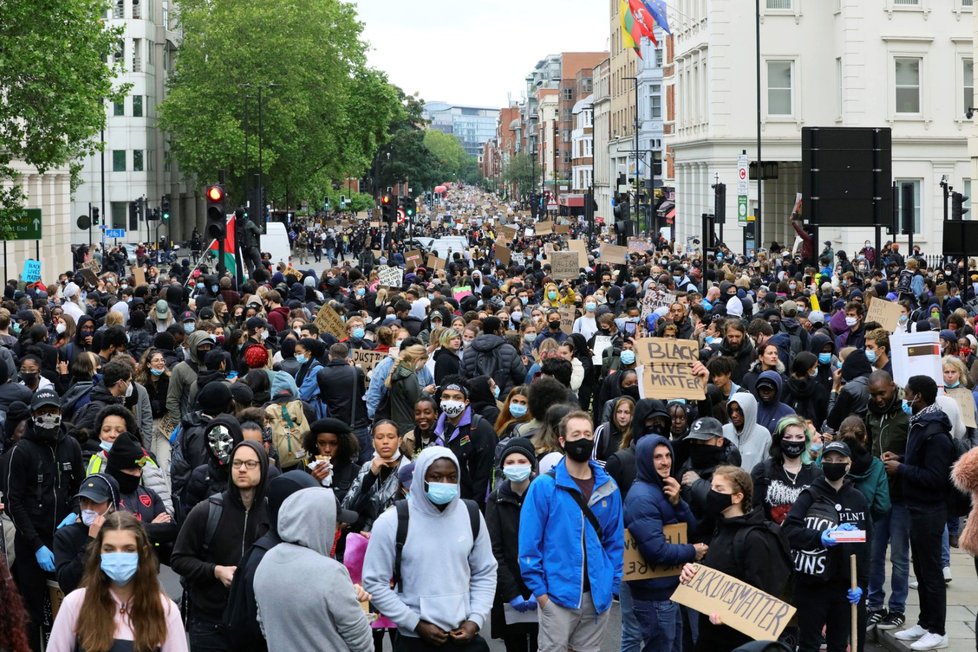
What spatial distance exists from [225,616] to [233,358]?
30.9 ft

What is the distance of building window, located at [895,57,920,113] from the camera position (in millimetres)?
54625

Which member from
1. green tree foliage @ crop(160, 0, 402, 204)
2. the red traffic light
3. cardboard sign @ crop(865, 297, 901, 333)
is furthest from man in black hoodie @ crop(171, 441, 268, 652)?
green tree foliage @ crop(160, 0, 402, 204)

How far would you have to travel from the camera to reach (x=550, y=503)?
7.87 m

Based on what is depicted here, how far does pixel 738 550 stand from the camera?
25.9 feet

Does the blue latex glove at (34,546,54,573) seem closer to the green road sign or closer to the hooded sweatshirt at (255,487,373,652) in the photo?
the hooded sweatshirt at (255,487,373,652)

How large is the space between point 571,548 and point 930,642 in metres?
3.25

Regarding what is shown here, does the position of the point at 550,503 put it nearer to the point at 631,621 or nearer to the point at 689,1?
the point at 631,621

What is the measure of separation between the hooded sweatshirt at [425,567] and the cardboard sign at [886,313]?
36.2 feet

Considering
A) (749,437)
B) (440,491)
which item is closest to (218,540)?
(440,491)

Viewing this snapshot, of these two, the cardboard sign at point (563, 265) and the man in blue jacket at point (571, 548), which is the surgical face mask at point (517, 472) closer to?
the man in blue jacket at point (571, 548)

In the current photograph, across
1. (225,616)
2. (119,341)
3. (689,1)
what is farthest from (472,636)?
(689,1)

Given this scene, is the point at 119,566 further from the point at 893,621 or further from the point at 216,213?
the point at 216,213

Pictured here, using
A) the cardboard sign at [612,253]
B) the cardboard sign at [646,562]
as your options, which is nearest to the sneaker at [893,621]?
the cardboard sign at [646,562]

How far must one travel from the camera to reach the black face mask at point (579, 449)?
7930 mm
